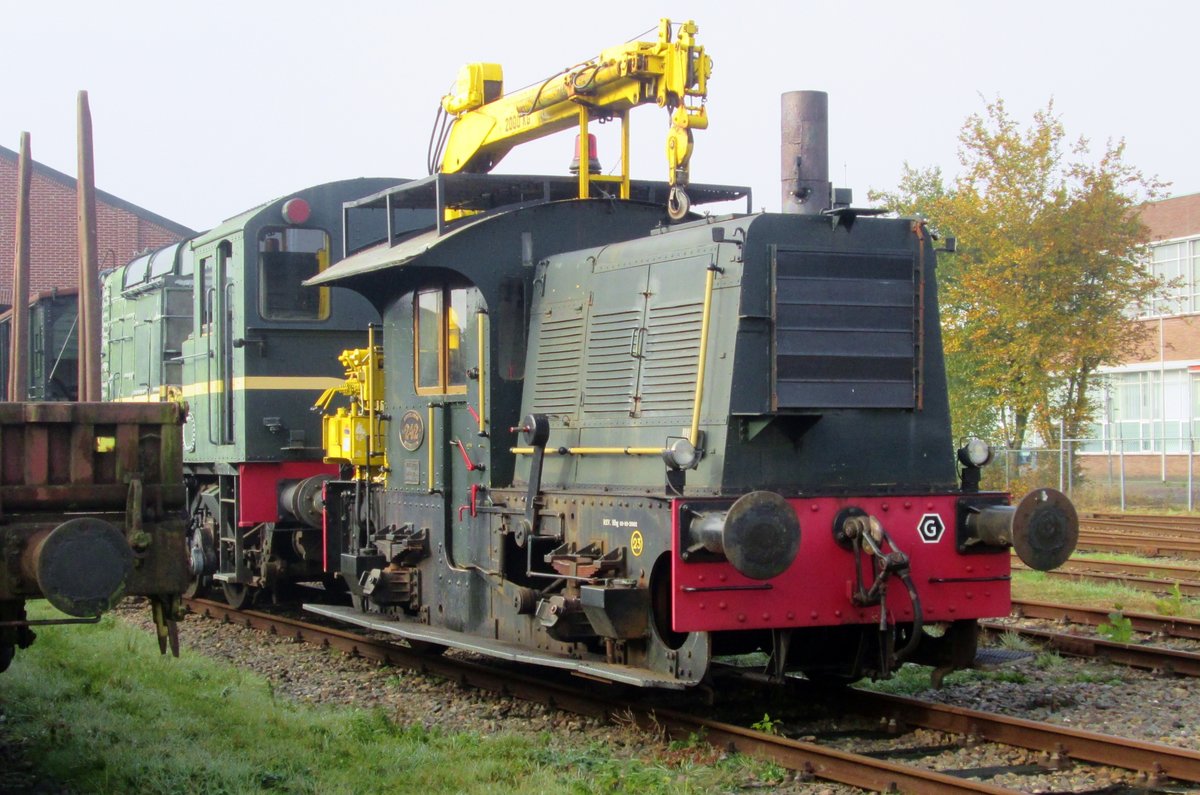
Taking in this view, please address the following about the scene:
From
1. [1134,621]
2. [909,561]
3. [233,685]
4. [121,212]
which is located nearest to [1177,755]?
[909,561]

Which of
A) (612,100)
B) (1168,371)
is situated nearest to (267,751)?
(612,100)

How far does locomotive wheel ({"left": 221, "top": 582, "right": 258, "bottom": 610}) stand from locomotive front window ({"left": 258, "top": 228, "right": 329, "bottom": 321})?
266 cm

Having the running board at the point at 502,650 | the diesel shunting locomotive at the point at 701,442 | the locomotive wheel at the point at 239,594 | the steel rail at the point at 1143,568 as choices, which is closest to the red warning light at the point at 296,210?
the diesel shunting locomotive at the point at 701,442

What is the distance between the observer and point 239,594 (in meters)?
12.9

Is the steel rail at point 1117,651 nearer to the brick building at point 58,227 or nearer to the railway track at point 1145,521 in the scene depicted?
the railway track at point 1145,521

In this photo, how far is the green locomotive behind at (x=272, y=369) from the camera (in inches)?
479

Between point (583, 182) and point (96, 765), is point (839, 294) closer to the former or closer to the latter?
point (583, 182)

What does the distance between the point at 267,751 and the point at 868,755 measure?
3061 mm

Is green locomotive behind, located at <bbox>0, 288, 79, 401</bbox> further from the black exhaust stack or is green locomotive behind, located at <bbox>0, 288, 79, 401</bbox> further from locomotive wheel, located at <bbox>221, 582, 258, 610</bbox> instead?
the black exhaust stack

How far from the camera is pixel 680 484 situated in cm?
708

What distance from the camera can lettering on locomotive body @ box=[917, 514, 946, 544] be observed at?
24.2 feet

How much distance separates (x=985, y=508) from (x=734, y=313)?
179cm

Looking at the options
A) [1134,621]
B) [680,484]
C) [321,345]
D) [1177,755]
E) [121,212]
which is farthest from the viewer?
[121,212]

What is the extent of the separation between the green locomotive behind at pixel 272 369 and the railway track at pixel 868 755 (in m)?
3.46
